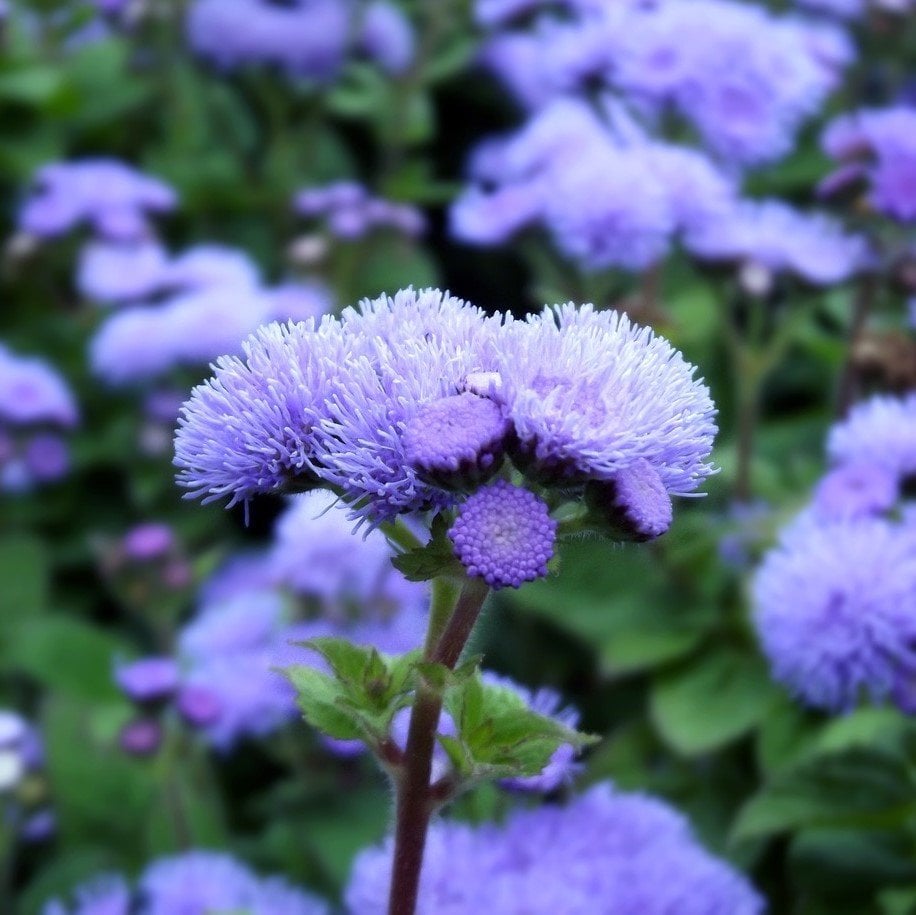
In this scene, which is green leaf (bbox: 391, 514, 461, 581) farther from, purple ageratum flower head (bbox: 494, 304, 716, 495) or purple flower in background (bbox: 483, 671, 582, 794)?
purple flower in background (bbox: 483, 671, 582, 794)

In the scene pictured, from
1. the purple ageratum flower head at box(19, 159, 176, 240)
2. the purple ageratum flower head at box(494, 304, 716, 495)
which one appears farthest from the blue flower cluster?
the purple ageratum flower head at box(19, 159, 176, 240)

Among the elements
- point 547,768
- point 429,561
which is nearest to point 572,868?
point 547,768

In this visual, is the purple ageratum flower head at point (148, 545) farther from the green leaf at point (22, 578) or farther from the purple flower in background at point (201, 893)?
the purple flower in background at point (201, 893)

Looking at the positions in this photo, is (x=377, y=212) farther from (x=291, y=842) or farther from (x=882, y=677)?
(x=882, y=677)

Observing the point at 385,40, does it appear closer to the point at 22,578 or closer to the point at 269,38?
the point at 269,38

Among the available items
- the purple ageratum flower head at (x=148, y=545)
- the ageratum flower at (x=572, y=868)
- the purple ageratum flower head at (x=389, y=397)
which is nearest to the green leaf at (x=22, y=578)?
the purple ageratum flower head at (x=148, y=545)
